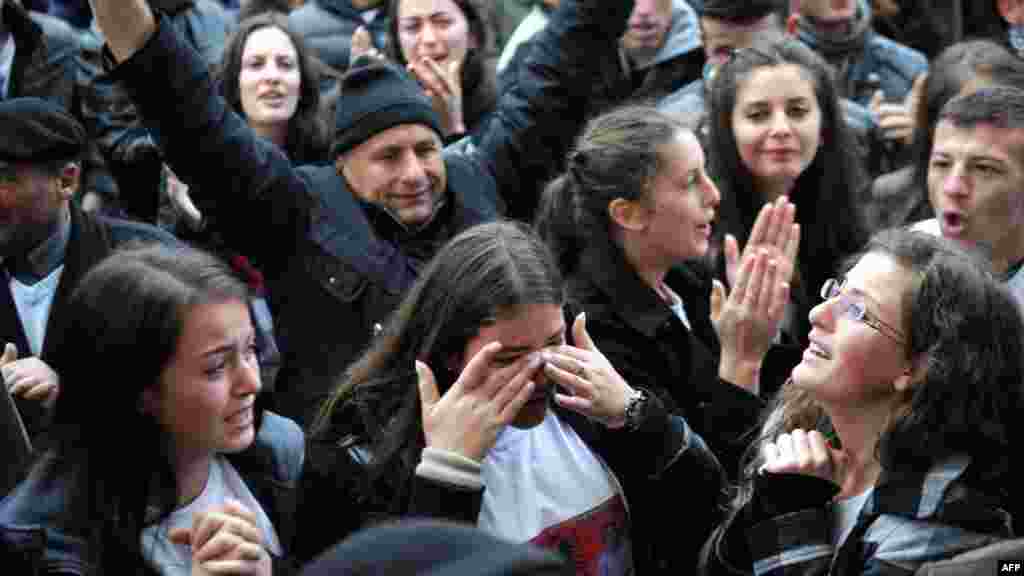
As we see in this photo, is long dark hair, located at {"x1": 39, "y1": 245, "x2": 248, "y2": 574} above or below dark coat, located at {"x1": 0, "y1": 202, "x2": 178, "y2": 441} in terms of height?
above

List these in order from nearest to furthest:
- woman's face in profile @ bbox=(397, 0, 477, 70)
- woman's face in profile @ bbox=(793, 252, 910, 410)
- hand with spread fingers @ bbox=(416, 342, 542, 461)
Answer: hand with spread fingers @ bbox=(416, 342, 542, 461)
woman's face in profile @ bbox=(793, 252, 910, 410)
woman's face in profile @ bbox=(397, 0, 477, 70)

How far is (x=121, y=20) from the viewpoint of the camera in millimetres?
4098

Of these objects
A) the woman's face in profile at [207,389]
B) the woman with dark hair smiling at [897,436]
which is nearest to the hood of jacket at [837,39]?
the woman with dark hair smiling at [897,436]

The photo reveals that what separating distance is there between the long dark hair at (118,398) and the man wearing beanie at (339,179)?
1096mm

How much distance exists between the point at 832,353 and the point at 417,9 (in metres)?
3.31

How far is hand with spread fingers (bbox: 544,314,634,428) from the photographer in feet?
11.1

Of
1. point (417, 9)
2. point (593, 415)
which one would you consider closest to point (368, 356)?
point (593, 415)

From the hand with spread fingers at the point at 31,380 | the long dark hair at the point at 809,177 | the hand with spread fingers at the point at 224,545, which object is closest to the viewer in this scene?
the hand with spread fingers at the point at 224,545

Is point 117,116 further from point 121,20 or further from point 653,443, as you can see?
point 653,443

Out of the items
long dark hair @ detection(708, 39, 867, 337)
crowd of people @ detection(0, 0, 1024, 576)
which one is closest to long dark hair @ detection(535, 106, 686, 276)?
crowd of people @ detection(0, 0, 1024, 576)

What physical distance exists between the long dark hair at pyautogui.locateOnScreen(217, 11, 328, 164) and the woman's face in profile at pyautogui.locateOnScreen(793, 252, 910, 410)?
3.06 m

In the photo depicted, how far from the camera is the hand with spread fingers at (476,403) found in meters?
3.25

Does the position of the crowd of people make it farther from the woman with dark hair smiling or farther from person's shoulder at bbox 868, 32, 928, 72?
person's shoulder at bbox 868, 32, 928, 72

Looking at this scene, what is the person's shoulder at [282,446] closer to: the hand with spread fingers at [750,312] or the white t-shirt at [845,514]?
the white t-shirt at [845,514]
